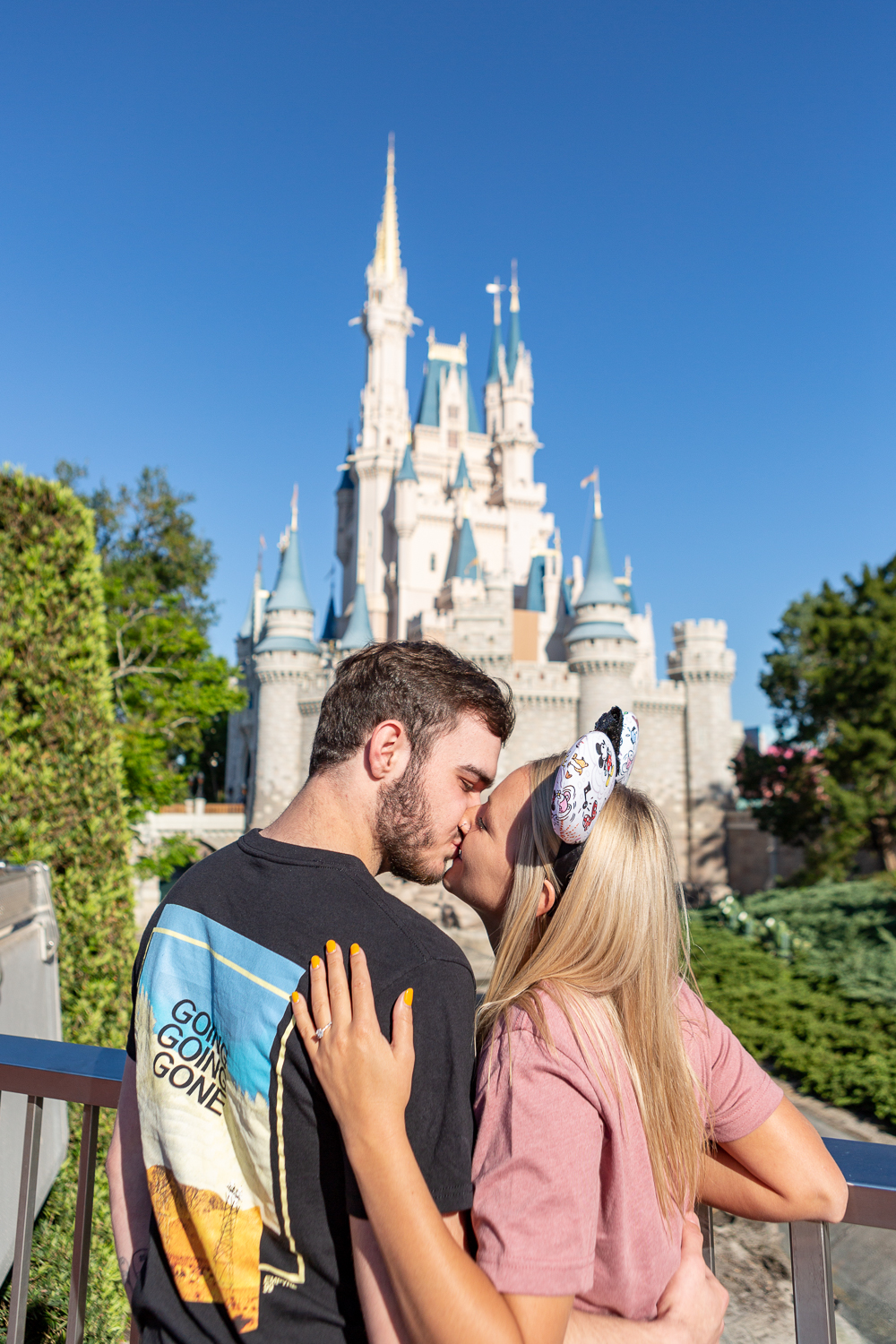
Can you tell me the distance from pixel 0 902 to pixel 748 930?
13658 mm


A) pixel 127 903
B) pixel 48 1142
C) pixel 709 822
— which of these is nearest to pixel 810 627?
pixel 709 822

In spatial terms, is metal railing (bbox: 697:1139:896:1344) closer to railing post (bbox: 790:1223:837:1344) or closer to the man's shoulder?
railing post (bbox: 790:1223:837:1344)

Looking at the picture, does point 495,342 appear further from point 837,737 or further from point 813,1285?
point 813,1285

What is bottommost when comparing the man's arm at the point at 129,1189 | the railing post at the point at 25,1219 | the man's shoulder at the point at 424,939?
the railing post at the point at 25,1219

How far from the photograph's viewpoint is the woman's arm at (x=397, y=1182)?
104 cm

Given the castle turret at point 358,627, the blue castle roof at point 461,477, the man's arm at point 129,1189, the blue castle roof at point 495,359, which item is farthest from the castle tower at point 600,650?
the man's arm at point 129,1189

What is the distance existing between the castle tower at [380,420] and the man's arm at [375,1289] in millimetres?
34877

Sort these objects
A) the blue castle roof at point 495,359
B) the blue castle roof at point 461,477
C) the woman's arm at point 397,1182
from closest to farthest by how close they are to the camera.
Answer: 1. the woman's arm at point 397,1182
2. the blue castle roof at point 461,477
3. the blue castle roof at point 495,359

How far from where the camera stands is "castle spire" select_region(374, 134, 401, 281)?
133ft

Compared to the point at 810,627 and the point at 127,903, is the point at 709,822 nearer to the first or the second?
the point at 810,627

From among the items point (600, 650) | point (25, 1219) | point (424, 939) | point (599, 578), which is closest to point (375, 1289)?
point (424, 939)

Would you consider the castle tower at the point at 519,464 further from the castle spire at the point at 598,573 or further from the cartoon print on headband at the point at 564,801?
the cartoon print on headband at the point at 564,801

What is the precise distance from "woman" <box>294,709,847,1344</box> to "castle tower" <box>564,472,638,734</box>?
23830mm

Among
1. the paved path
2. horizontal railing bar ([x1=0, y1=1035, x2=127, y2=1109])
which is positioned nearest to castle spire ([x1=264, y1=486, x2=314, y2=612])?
the paved path
